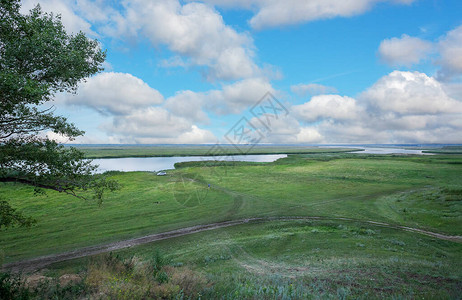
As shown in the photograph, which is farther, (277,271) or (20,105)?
(277,271)

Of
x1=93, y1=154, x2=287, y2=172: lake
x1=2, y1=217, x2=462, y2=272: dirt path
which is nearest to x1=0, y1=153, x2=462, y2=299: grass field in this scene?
x1=2, y1=217, x2=462, y2=272: dirt path

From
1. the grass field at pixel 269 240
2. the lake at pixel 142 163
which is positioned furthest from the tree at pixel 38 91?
the lake at pixel 142 163

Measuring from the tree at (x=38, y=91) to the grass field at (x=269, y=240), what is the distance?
120 inches

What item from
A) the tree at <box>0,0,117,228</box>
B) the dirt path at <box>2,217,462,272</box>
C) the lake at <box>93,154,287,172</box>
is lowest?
the dirt path at <box>2,217,462,272</box>

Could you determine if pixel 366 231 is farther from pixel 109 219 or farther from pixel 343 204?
pixel 109 219

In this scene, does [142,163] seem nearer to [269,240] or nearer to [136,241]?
[136,241]

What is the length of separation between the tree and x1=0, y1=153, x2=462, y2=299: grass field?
120 inches

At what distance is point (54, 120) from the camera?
1126 cm

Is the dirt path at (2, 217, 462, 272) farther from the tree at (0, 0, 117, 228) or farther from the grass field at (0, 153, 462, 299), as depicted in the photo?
the tree at (0, 0, 117, 228)

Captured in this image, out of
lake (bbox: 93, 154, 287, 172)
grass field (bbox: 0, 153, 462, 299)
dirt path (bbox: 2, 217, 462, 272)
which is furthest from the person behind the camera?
lake (bbox: 93, 154, 287, 172)

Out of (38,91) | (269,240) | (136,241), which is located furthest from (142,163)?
(38,91)

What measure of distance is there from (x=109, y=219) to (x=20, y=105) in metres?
18.2

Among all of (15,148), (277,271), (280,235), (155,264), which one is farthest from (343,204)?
(15,148)

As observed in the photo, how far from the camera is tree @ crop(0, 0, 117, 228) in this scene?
9062 millimetres
